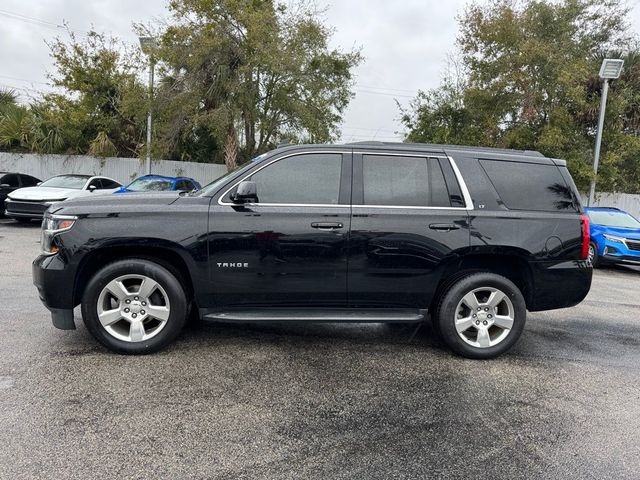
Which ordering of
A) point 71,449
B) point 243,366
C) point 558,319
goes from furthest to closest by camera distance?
1. point 558,319
2. point 243,366
3. point 71,449

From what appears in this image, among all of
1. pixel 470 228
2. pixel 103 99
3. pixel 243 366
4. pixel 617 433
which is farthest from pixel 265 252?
pixel 103 99

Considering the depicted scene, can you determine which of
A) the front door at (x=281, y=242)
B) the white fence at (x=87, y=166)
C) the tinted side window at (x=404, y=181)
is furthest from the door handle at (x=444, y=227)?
the white fence at (x=87, y=166)

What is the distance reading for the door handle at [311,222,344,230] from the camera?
4129mm

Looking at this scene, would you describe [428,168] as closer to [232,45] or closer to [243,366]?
[243,366]

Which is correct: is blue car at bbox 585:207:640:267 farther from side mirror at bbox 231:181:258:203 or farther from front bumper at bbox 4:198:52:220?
front bumper at bbox 4:198:52:220

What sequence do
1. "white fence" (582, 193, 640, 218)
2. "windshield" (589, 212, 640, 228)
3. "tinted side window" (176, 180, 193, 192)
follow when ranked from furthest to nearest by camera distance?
"white fence" (582, 193, 640, 218)
"tinted side window" (176, 180, 193, 192)
"windshield" (589, 212, 640, 228)

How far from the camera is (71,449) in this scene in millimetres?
2719

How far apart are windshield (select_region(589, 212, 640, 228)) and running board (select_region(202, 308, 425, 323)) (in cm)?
969

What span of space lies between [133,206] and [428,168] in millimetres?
2725

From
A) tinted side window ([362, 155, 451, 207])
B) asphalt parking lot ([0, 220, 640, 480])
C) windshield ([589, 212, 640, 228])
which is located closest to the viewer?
asphalt parking lot ([0, 220, 640, 480])

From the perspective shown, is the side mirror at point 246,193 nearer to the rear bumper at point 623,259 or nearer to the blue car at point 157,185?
the blue car at point 157,185

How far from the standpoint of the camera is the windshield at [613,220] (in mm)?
11617

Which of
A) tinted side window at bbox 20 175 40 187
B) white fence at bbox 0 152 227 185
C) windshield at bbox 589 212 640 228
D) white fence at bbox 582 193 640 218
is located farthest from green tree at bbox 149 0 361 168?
white fence at bbox 582 193 640 218

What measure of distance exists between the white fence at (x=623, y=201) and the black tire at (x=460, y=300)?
16.8 meters
